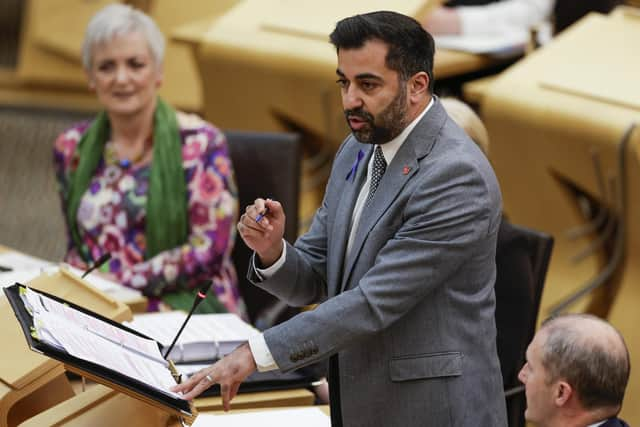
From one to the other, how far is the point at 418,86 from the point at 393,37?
0.10 m

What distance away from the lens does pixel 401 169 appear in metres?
2.12

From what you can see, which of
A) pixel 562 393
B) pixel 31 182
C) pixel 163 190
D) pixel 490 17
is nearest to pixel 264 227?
pixel 562 393

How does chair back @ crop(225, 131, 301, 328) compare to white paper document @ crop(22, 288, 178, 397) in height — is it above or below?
below

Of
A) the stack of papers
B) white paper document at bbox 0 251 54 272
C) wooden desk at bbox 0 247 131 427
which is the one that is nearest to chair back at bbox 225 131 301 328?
the stack of papers

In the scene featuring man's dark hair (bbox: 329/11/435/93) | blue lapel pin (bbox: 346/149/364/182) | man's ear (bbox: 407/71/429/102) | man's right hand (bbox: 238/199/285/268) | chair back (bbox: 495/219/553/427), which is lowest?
chair back (bbox: 495/219/553/427)

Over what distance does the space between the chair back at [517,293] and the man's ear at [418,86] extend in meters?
0.81

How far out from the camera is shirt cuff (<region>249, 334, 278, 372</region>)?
6.82ft

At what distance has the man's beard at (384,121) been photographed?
207 cm

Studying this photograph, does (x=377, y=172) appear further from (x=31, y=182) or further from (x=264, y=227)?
(x=31, y=182)

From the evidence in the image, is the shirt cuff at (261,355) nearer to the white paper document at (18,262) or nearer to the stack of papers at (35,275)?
the stack of papers at (35,275)

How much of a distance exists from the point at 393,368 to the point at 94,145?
1.59 m

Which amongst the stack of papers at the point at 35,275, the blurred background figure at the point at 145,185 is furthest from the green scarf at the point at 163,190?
the stack of papers at the point at 35,275

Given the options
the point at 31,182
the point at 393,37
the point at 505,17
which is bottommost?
the point at 31,182

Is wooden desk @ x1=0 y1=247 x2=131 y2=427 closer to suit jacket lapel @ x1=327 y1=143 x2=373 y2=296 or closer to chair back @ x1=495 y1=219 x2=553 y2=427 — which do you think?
suit jacket lapel @ x1=327 y1=143 x2=373 y2=296
